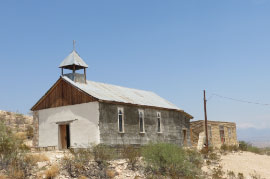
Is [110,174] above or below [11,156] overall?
below

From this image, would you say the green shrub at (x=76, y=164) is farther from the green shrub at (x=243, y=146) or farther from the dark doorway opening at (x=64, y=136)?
the green shrub at (x=243, y=146)

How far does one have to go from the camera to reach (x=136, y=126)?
28344 mm

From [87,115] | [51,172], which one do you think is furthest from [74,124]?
[51,172]

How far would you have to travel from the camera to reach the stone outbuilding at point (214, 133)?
40188mm

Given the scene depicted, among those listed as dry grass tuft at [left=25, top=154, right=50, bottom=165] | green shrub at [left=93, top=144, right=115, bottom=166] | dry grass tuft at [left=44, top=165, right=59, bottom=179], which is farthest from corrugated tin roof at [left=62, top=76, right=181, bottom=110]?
dry grass tuft at [left=44, top=165, right=59, bottom=179]

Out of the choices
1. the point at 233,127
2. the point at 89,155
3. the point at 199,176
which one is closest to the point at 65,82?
the point at 89,155

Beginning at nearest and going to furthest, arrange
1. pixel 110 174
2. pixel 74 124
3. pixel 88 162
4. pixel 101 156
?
1. pixel 110 174
2. pixel 88 162
3. pixel 101 156
4. pixel 74 124

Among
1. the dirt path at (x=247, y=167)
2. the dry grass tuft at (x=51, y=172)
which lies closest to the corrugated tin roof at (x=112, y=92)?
the dirt path at (x=247, y=167)

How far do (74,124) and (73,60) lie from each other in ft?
17.7

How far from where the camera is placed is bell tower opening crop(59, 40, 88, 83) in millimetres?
27938

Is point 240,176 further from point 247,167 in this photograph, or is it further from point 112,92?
point 112,92

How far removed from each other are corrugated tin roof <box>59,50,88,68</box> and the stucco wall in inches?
187

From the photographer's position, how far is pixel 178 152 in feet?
75.2

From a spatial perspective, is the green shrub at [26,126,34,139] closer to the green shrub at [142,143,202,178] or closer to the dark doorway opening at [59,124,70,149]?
the dark doorway opening at [59,124,70,149]
